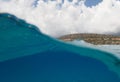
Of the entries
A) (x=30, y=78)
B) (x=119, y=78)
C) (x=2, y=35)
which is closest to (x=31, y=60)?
(x=30, y=78)

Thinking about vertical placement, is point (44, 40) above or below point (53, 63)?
above

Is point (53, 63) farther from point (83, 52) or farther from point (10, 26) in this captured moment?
point (10, 26)

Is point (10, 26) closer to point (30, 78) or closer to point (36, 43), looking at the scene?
point (36, 43)

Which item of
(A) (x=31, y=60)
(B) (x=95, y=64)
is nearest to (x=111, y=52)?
(B) (x=95, y=64)

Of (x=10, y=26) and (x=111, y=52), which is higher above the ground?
(x=10, y=26)

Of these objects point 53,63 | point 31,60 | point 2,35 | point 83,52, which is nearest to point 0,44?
point 2,35

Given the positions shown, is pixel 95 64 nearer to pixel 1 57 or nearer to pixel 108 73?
pixel 108 73

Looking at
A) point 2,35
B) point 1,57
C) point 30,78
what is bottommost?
point 30,78
